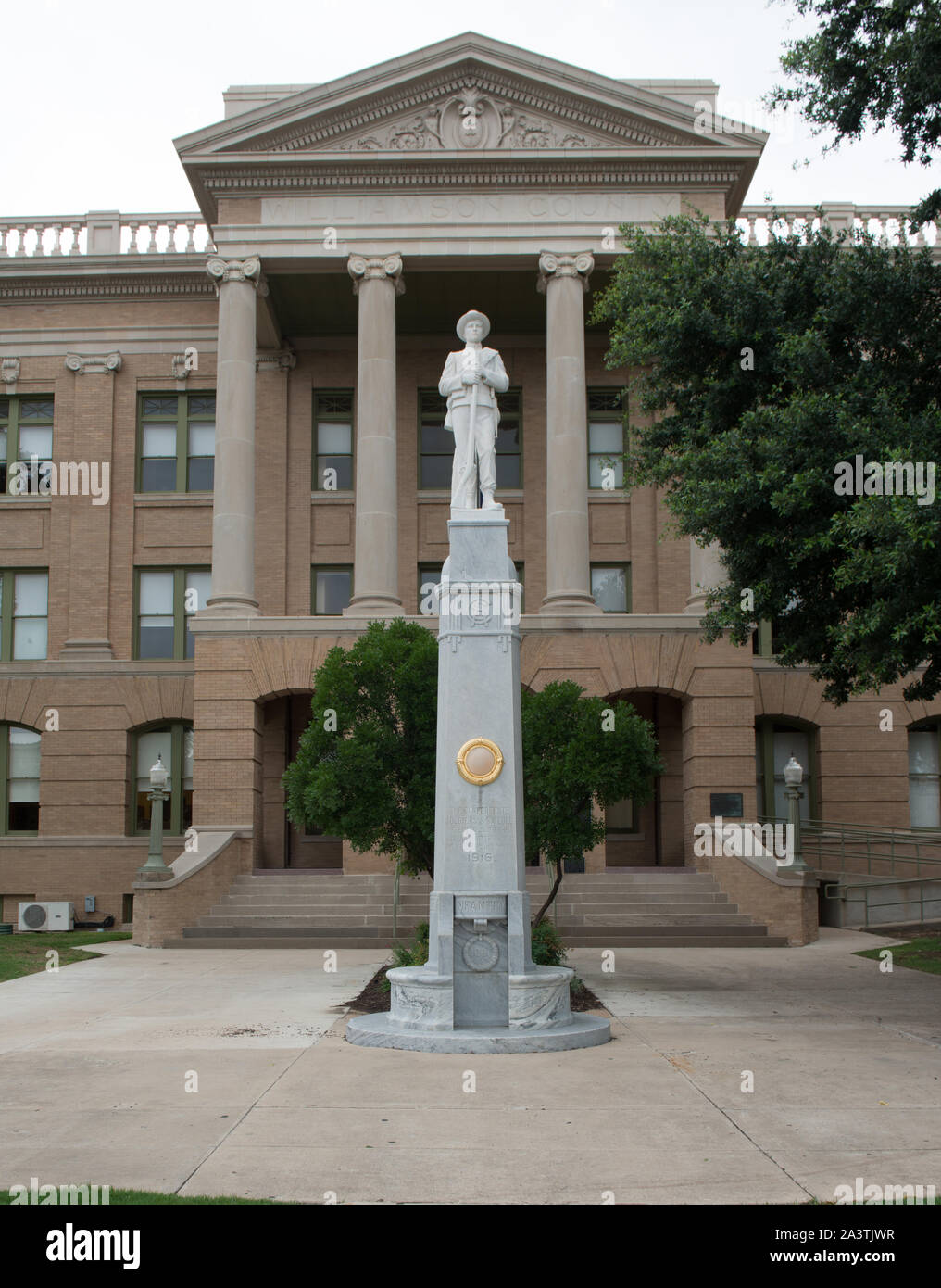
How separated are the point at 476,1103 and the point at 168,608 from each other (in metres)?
25.5

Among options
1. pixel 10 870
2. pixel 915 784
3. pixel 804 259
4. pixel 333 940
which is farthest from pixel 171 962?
pixel 915 784

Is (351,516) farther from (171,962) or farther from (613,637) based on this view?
(171,962)

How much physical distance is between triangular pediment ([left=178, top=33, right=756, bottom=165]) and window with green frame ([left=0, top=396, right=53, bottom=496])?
8630mm

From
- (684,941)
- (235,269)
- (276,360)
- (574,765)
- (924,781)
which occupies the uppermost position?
(235,269)

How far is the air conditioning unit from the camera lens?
30.2 m

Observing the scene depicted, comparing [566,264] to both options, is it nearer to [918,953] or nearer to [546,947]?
[918,953]

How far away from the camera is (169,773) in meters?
32.5

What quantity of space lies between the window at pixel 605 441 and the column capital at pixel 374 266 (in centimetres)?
630

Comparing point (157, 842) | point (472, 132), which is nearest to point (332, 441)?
point (472, 132)

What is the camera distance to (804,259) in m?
16.3

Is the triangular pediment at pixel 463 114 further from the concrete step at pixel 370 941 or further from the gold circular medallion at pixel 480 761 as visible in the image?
the gold circular medallion at pixel 480 761

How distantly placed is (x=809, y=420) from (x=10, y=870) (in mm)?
24303

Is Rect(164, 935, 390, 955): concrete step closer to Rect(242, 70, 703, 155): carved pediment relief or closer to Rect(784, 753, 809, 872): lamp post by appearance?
Rect(784, 753, 809, 872): lamp post

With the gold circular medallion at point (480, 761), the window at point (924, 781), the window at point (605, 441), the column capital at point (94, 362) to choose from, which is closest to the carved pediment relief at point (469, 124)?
the window at point (605, 441)
